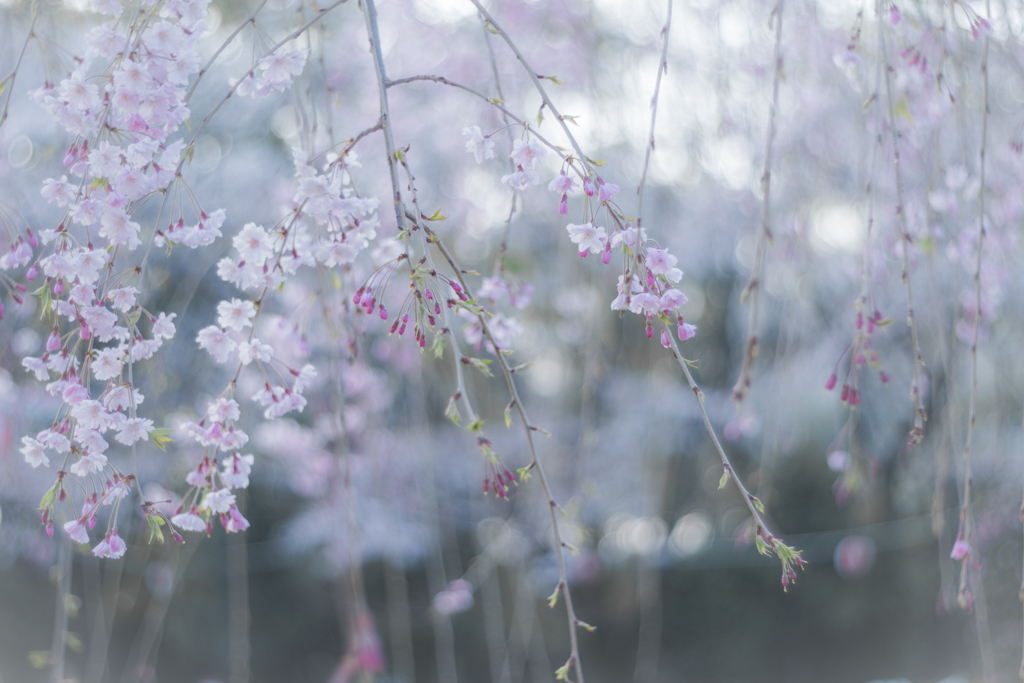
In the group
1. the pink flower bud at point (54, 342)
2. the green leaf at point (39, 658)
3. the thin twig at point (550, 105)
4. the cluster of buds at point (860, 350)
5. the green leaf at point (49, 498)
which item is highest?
the thin twig at point (550, 105)

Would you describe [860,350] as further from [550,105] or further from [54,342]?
[54,342]

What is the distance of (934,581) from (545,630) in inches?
91.5

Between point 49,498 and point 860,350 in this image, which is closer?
point 49,498

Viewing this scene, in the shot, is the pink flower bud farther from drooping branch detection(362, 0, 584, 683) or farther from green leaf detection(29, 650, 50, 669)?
green leaf detection(29, 650, 50, 669)

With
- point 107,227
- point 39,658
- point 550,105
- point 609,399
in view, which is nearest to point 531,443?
point 550,105

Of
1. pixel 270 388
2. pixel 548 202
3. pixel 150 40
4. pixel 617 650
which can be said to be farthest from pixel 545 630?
pixel 150 40

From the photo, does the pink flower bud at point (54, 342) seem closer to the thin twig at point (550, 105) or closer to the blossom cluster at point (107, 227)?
the blossom cluster at point (107, 227)

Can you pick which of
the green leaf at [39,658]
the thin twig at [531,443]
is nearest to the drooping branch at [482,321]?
the thin twig at [531,443]

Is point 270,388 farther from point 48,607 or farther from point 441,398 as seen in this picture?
point 48,607

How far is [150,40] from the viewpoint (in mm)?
A: 812

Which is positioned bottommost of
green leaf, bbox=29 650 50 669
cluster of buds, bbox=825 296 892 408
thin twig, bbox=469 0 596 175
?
green leaf, bbox=29 650 50 669

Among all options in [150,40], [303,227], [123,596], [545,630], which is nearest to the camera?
[150,40]

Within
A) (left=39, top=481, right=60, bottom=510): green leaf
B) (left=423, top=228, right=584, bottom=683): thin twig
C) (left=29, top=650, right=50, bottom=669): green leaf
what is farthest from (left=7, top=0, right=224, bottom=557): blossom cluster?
(left=29, top=650, right=50, bottom=669): green leaf

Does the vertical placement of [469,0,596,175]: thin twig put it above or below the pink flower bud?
above
